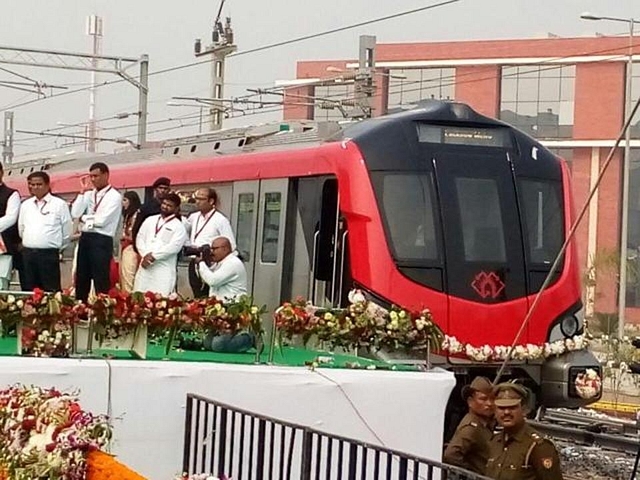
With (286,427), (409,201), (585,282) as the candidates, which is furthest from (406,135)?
(585,282)

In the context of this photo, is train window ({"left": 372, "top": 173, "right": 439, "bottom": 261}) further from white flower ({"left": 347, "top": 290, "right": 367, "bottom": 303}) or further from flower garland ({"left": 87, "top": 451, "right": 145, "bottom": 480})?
flower garland ({"left": 87, "top": 451, "right": 145, "bottom": 480})

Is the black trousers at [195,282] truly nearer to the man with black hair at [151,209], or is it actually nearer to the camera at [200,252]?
the camera at [200,252]

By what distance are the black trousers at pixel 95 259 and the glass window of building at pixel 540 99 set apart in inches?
1883

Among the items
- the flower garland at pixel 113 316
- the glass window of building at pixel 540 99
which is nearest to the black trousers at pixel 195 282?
the flower garland at pixel 113 316

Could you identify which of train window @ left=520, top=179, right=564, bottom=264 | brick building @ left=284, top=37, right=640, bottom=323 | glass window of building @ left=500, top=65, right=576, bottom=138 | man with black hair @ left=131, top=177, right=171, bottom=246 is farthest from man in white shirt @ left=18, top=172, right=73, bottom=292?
glass window of building @ left=500, top=65, right=576, bottom=138

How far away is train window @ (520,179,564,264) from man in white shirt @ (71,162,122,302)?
437 cm

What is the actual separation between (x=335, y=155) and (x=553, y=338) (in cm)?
295

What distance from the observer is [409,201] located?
45.3ft

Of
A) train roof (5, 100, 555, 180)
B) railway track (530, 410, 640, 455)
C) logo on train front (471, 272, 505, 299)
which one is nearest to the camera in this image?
logo on train front (471, 272, 505, 299)

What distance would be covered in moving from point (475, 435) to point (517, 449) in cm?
64

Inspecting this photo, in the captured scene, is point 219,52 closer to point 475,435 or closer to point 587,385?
point 587,385

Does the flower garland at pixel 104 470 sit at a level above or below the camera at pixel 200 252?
below

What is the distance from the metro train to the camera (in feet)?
44.8

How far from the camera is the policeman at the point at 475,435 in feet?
27.2
